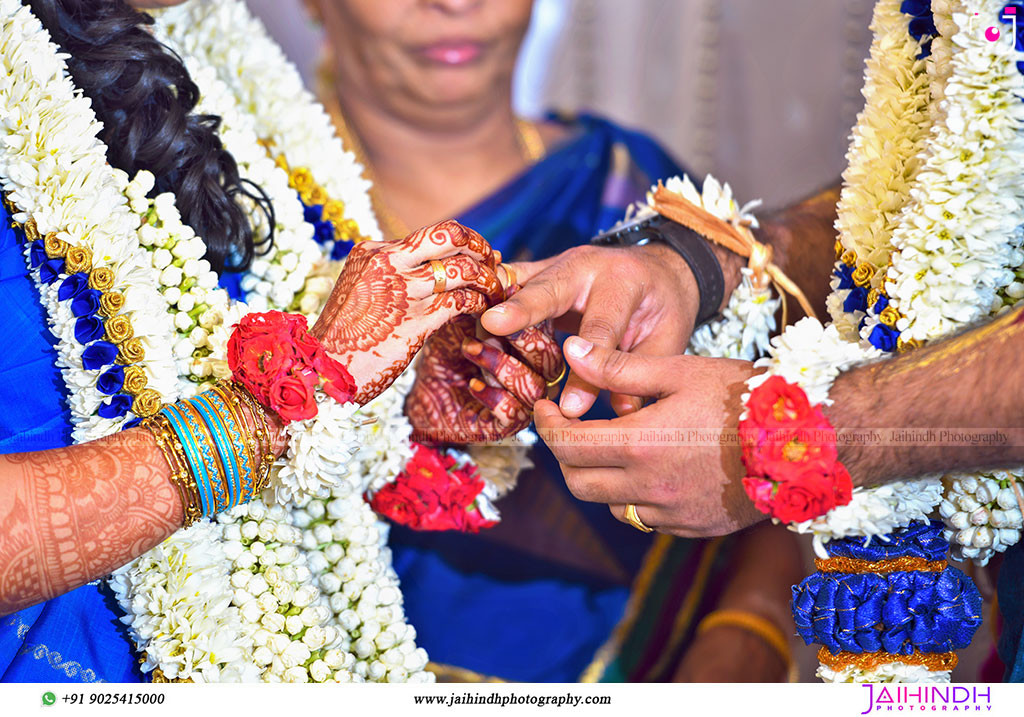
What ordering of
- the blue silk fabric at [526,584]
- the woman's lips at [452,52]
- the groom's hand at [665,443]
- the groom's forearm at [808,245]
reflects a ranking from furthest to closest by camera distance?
the woman's lips at [452,52] → the blue silk fabric at [526,584] → the groom's forearm at [808,245] → the groom's hand at [665,443]

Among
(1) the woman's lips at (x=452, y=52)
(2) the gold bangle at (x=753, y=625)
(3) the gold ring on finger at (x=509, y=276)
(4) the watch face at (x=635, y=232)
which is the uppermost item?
(1) the woman's lips at (x=452, y=52)

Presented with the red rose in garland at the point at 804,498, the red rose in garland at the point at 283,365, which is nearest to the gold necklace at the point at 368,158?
the red rose in garland at the point at 283,365

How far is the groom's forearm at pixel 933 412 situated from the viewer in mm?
902

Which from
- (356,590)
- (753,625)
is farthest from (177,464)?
(753,625)

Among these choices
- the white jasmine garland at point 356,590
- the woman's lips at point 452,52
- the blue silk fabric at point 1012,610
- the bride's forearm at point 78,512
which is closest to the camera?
the bride's forearm at point 78,512

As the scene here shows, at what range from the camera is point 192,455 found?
0.92m

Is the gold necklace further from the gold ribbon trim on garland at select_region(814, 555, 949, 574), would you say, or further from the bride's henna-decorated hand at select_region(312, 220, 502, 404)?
the gold ribbon trim on garland at select_region(814, 555, 949, 574)

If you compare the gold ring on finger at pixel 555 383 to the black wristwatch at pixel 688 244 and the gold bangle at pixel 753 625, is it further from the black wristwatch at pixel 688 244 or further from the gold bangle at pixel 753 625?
the gold bangle at pixel 753 625

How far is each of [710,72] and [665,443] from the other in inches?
71.2

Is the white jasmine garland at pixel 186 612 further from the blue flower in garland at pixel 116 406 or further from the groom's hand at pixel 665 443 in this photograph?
the groom's hand at pixel 665 443

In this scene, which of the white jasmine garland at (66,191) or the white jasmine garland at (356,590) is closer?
the white jasmine garland at (66,191)

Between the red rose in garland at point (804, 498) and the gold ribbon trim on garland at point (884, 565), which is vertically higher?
the red rose in garland at point (804, 498)

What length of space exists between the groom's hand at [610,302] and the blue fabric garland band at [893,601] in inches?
12.3

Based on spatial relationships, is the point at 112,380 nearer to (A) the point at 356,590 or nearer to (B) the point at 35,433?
(B) the point at 35,433
